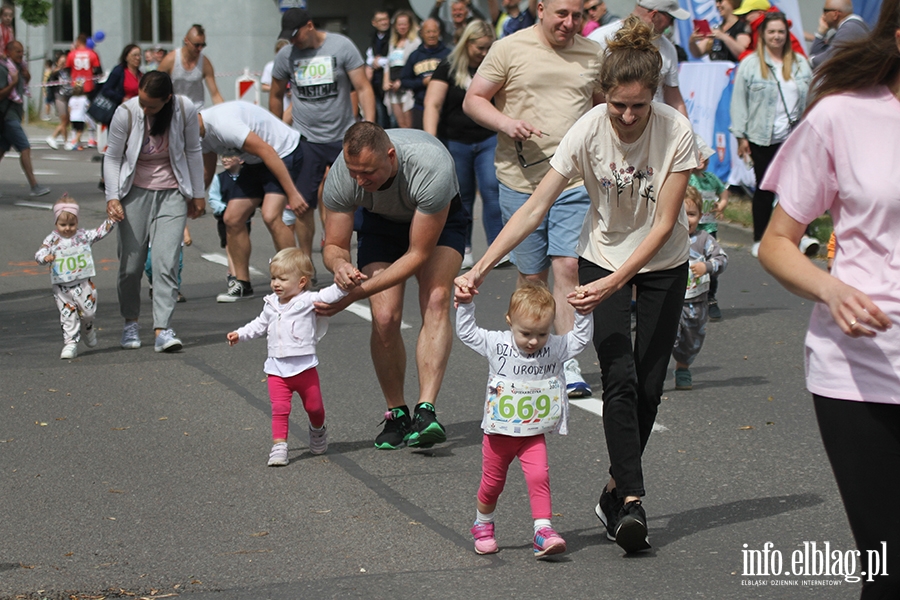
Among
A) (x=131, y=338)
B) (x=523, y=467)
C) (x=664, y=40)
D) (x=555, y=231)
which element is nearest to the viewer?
(x=523, y=467)

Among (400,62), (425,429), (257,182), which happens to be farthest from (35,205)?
(425,429)

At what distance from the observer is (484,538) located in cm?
479

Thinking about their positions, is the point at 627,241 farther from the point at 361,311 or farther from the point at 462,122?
the point at 462,122

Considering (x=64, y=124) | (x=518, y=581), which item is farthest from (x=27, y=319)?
(x=64, y=124)

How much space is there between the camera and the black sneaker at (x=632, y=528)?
4.62m

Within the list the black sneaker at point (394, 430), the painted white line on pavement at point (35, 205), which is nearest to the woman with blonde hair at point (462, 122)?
the black sneaker at point (394, 430)

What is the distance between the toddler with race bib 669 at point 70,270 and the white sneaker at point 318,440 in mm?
3120

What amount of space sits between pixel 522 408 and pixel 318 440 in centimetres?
187

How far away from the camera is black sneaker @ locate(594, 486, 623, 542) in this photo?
15.9 ft

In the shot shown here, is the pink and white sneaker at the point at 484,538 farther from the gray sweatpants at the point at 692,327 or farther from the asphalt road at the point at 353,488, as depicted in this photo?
the gray sweatpants at the point at 692,327

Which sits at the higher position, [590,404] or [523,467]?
[523,467]

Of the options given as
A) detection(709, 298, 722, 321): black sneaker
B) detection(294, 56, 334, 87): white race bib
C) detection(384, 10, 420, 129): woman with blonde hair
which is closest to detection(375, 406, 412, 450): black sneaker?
detection(709, 298, 722, 321): black sneaker

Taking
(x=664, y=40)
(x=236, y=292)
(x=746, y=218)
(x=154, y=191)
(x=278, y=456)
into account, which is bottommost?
(x=236, y=292)

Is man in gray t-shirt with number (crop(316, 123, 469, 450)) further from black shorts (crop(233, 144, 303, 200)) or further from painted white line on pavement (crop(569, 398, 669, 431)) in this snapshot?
black shorts (crop(233, 144, 303, 200))
